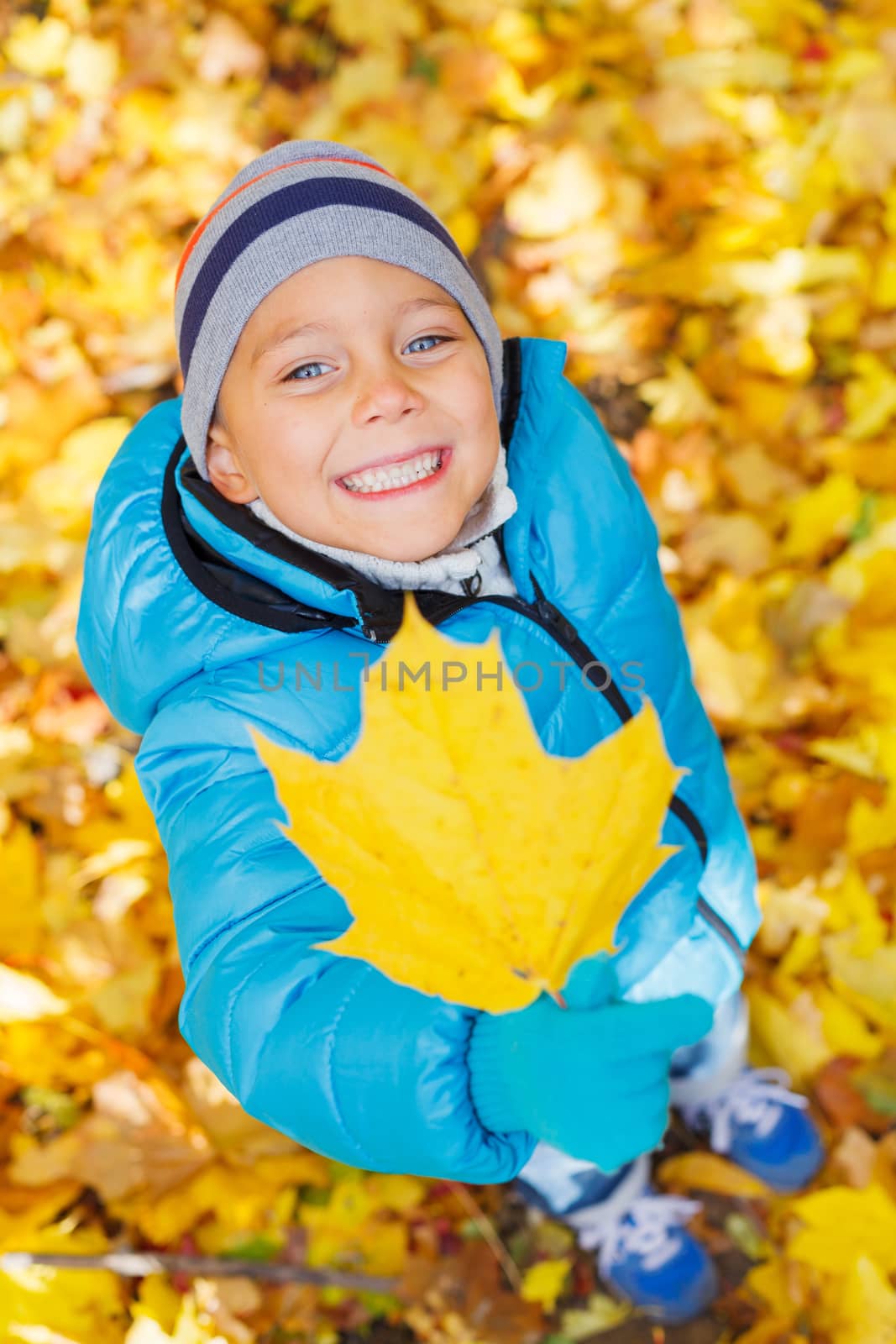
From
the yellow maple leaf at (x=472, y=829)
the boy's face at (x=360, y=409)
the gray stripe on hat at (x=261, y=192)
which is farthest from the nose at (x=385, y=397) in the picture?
the yellow maple leaf at (x=472, y=829)

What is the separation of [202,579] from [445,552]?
280 mm

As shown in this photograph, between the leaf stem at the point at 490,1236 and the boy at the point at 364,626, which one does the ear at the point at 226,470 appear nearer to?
the boy at the point at 364,626

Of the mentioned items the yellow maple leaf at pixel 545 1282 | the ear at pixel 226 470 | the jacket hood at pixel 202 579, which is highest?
the ear at pixel 226 470

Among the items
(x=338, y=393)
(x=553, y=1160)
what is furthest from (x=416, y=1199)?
(x=338, y=393)

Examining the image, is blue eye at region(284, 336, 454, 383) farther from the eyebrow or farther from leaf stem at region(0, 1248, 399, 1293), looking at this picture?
Answer: leaf stem at region(0, 1248, 399, 1293)

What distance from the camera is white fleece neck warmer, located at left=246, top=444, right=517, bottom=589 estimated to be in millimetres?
1158

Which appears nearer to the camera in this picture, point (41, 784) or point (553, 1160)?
point (553, 1160)

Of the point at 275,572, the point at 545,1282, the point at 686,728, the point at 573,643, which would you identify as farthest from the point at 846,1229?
the point at 275,572

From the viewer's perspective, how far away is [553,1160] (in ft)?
4.78

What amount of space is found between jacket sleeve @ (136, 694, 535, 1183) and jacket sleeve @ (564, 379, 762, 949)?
54 cm

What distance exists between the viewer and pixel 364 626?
1.13 metres

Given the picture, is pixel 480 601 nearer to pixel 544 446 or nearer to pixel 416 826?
pixel 544 446

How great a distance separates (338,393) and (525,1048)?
67cm

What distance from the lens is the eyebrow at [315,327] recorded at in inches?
43.8
